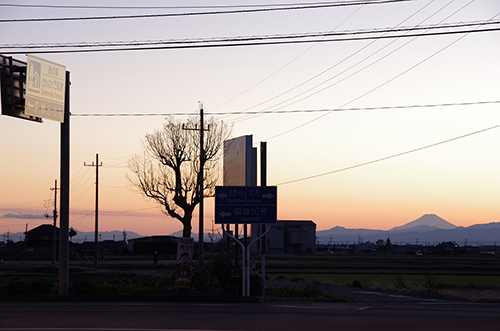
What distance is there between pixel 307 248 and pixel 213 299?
9345cm

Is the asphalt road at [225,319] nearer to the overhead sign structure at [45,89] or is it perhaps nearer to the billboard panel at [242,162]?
the billboard panel at [242,162]

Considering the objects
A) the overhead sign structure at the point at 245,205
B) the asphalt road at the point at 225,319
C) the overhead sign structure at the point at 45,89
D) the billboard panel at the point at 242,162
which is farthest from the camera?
the billboard panel at the point at 242,162

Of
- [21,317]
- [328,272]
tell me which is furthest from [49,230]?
[21,317]

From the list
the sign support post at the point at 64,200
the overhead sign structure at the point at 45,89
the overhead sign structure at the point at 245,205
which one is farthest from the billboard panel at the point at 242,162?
the overhead sign structure at the point at 45,89

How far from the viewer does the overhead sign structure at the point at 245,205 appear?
19.3 metres

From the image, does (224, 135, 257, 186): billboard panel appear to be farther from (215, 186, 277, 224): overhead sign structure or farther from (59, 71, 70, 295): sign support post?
(59, 71, 70, 295): sign support post

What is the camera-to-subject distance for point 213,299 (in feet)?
59.1

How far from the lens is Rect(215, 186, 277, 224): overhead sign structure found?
1931 cm

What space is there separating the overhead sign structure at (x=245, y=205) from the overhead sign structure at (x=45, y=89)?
21.1 feet

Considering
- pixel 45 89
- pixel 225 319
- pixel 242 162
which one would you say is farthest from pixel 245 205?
pixel 45 89

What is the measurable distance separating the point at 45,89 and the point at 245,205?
815 cm

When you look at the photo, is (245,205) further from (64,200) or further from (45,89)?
(45,89)

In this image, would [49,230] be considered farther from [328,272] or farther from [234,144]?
[234,144]

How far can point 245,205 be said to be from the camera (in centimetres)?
1942
